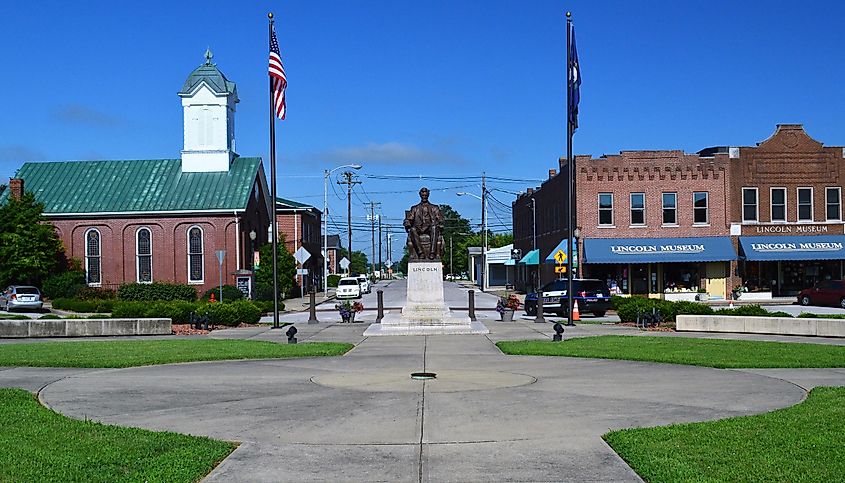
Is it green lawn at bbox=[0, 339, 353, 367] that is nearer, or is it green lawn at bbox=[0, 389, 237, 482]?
green lawn at bbox=[0, 389, 237, 482]

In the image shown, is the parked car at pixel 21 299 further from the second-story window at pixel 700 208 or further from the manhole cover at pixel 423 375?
the second-story window at pixel 700 208

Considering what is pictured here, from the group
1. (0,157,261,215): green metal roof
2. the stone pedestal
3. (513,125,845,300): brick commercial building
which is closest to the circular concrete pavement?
the stone pedestal

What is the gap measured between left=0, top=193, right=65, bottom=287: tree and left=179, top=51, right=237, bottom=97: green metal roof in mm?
13065

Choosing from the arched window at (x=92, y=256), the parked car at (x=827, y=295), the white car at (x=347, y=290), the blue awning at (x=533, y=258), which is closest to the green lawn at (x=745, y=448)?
the parked car at (x=827, y=295)

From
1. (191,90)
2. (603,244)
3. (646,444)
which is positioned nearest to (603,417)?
(646,444)

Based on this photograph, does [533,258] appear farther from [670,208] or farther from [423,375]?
[423,375]

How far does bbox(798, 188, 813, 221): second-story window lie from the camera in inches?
2153

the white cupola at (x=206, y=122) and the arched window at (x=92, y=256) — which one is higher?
the white cupola at (x=206, y=122)

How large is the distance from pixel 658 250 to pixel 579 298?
16.9 metres

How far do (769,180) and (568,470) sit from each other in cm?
5084

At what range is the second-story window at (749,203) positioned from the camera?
54.9 metres

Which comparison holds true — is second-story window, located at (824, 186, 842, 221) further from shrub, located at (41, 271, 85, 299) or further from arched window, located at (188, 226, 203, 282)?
shrub, located at (41, 271, 85, 299)

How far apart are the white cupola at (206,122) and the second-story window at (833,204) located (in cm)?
3981

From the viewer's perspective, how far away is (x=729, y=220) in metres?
54.7
